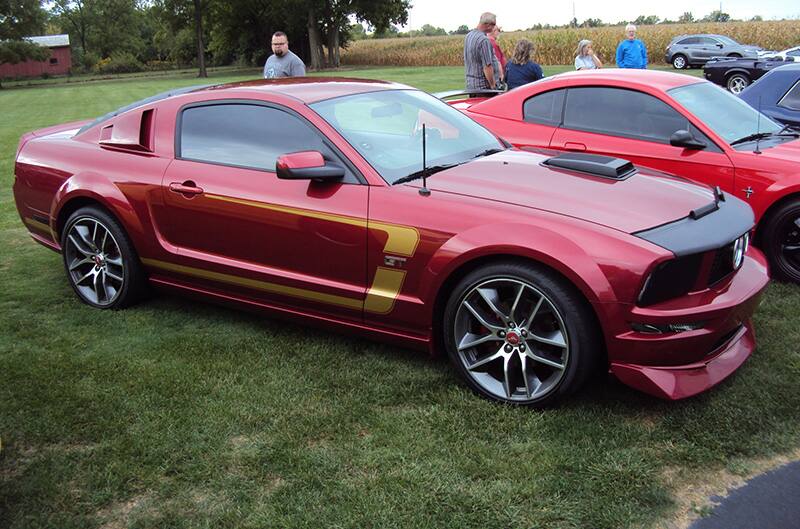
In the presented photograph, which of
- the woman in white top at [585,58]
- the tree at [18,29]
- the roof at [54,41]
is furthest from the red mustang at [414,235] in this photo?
the roof at [54,41]

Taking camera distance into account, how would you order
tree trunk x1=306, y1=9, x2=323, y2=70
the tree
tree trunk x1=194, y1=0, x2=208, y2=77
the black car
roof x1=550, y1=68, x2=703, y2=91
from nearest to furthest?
1. roof x1=550, y1=68, x2=703, y2=91
2. the black car
3. tree trunk x1=194, y1=0, x2=208, y2=77
4. tree trunk x1=306, y1=9, x2=323, y2=70
5. the tree

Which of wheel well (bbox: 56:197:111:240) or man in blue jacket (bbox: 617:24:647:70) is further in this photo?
man in blue jacket (bbox: 617:24:647:70)

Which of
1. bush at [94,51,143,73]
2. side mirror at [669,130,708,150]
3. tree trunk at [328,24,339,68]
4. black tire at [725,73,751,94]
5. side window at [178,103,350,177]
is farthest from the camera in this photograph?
bush at [94,51,143,73]

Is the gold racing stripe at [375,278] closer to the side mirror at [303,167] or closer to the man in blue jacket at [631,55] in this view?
the side mirror at [303,167]

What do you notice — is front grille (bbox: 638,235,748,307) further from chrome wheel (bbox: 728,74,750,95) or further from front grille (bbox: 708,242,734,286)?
chrome wheel (bbox: 728,74,750,95)

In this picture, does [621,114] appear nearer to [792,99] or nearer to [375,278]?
[792,99]

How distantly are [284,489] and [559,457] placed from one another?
1.14m

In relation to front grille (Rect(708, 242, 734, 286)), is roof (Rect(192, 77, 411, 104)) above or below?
above

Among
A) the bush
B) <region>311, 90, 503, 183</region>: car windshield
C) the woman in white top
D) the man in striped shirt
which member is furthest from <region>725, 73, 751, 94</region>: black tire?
the bush

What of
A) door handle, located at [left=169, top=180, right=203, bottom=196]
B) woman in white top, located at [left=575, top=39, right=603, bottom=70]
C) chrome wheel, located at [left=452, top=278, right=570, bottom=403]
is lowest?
chrome wheel, located at [left=452, top=278, right=570, bottom=403]

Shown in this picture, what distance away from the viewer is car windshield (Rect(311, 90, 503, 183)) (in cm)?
404

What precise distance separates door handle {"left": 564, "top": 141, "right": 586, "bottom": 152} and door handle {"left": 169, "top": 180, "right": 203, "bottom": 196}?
2941mm

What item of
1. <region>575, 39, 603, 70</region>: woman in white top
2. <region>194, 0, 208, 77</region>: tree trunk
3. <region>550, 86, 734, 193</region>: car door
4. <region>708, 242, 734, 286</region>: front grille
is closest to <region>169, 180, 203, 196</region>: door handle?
<region>708, 242, 734, 286</region>: front grille

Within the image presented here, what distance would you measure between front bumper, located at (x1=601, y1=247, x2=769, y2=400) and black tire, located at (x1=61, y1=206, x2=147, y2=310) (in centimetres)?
308
